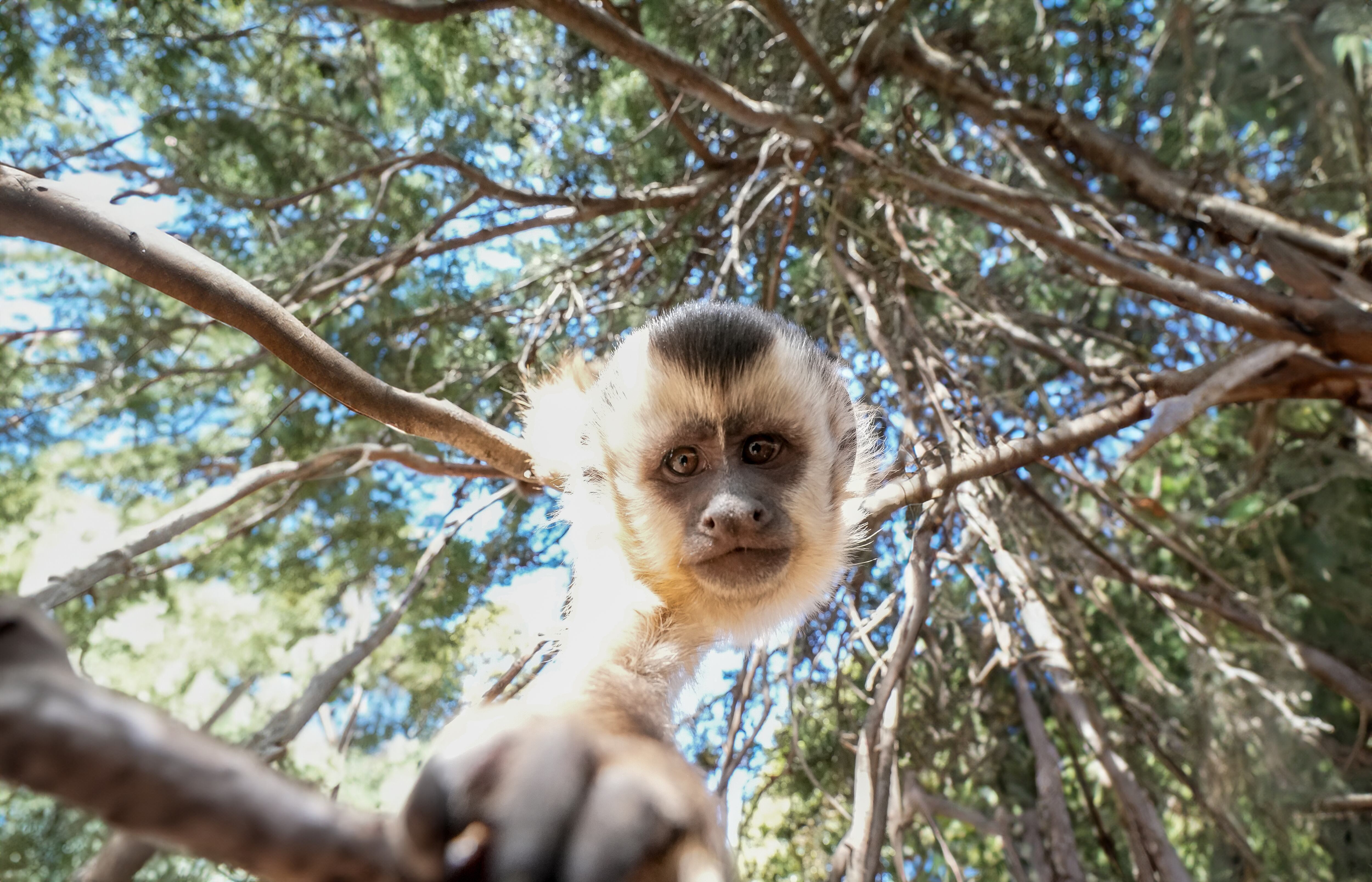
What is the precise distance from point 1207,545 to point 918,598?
422cm

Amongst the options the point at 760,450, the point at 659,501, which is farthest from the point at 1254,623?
the point at 659,501

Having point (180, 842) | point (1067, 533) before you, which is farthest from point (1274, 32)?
point (180, 842)

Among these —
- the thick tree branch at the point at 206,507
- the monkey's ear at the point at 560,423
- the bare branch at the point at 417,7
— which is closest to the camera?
the thick tree branch at the point at 206,507

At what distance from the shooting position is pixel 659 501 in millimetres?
2400

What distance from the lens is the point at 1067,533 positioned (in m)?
4.55

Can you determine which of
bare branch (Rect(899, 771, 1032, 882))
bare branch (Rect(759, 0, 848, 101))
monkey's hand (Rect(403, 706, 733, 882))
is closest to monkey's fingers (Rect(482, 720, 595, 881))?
monkey's hand (Rect(403, 706, 733, 882))

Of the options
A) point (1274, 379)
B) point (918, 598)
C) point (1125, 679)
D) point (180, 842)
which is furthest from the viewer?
point (1125, 679)

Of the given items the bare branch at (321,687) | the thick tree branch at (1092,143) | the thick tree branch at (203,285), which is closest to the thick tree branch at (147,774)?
the thick tree branch at (203,285)

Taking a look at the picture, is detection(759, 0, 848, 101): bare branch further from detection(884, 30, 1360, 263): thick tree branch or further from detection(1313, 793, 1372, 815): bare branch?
detection(1313, 793, 1372, 815): bare branch

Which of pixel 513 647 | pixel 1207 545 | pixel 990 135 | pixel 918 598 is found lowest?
pixel 513 647

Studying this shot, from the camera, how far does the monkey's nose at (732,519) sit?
2.17 meters

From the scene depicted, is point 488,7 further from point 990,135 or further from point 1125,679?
point 1125,679

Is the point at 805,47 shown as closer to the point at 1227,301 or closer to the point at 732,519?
the point at 1227,301

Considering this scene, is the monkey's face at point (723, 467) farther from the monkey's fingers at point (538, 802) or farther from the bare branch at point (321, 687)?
the monkey's fingers at point (538, 802)
